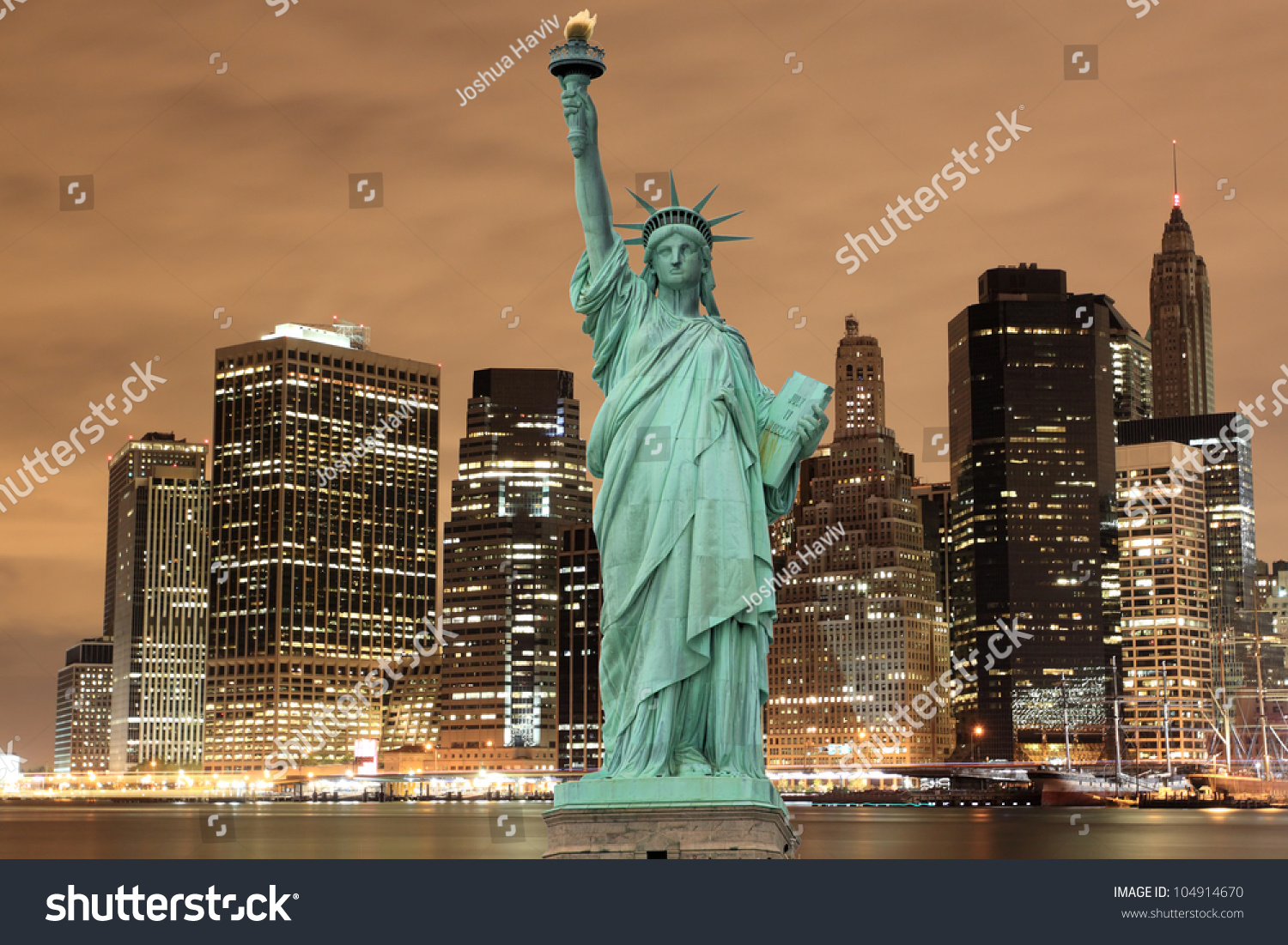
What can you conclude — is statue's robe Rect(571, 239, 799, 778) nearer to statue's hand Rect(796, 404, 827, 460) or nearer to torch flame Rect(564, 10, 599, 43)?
statue's hand Rect(796, 404, 827, 460)

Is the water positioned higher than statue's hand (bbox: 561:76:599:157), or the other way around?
statue's hand (bbox: 561:76:599:157)

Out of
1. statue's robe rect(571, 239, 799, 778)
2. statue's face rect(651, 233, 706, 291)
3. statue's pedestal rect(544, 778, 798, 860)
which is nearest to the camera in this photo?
statue's pedestal rect(544, 778, 798, 860)

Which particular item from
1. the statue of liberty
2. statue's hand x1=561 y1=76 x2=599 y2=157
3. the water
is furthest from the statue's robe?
the water

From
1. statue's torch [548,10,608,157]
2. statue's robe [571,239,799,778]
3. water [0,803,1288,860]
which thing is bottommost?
water [0,803,1288,860]

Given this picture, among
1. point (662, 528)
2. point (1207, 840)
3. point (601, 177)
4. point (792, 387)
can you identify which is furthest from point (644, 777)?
point (1207, 840)

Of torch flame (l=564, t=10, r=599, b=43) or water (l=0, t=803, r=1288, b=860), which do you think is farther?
water (l=0, t=803, r=1288, b=860)

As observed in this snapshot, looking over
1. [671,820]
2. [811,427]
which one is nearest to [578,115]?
[811,427]

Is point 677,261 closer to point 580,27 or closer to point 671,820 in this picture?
point 580,27

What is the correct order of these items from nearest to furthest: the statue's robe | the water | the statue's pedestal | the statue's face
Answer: the statue's pedestal
the statue's robe
the statue's face
the water
